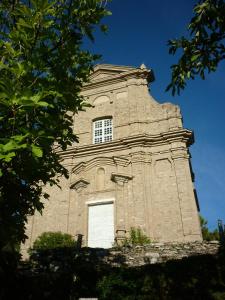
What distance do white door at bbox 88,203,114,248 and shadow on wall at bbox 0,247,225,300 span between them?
22.4ft

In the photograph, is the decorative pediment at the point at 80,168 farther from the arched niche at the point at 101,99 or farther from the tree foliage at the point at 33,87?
the tree foliage at the point at 33,87

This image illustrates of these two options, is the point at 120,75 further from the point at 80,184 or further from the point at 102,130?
the point at 80,184

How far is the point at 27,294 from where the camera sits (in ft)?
26.2

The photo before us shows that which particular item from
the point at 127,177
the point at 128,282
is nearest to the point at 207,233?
the point at 127,177

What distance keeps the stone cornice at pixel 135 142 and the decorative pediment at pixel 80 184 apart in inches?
72.9

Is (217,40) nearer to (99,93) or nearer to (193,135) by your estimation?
(193,135)

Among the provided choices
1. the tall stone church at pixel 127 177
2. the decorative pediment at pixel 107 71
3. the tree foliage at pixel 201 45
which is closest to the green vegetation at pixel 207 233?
the tall stone church at pixel 127 177

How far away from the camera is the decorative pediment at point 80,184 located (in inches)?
702

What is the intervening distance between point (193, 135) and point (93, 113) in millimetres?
6755

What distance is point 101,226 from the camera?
16.5 meters

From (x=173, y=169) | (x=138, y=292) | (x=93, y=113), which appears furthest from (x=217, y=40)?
(x=93, y=113)

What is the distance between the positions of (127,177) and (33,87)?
12000 mm

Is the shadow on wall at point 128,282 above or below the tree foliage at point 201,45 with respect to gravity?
below

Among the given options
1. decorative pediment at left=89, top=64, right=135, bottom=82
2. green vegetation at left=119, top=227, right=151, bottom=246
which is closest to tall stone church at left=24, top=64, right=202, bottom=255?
green vegetation at left=119, top=227, right=151, bottom=246
